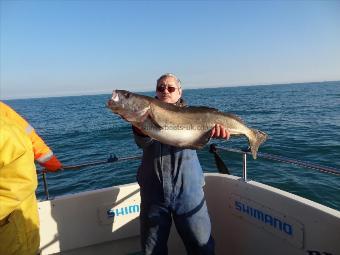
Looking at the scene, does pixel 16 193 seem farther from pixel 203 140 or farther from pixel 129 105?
pixel 203 140

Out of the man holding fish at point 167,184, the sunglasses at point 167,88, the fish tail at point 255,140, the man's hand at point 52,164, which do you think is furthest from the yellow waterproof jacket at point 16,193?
the fish tail at point 255,140

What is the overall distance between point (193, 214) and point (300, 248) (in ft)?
3.92

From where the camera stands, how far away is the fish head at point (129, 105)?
11.3 feet

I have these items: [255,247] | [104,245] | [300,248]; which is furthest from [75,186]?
[300,248]

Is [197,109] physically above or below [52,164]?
above

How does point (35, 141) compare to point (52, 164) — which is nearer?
point (35, 141)

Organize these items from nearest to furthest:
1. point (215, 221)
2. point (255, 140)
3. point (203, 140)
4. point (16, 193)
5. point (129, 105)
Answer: point (16, 193), point (129, 105), point (203, 140), point (255, 140), point (215, 221)

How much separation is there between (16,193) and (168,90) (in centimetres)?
188

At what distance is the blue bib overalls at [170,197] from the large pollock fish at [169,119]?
0.13m

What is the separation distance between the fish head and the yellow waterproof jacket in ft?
3.14

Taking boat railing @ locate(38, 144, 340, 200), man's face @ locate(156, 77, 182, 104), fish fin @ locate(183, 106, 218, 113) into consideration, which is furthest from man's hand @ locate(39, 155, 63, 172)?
fish fin @ locate(183, 106, 218, 113)

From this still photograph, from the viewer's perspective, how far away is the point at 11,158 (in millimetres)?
2549

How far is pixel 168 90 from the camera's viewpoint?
3799mm

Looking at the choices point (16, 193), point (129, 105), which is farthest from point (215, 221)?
point (16, 193)
